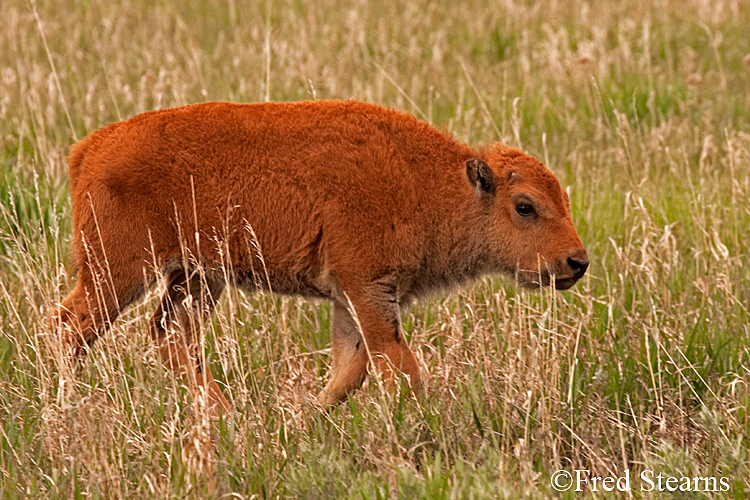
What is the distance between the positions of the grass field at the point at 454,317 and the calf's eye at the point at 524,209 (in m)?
0.43

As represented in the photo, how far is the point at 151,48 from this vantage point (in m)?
10.8

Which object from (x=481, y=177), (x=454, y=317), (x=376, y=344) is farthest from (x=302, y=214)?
(x=454, y=317)

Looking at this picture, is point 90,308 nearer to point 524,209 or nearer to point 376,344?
point 376,344

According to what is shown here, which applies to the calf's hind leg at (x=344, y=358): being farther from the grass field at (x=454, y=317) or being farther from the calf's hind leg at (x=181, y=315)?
the calf's hind leg at (x=181, y=315)

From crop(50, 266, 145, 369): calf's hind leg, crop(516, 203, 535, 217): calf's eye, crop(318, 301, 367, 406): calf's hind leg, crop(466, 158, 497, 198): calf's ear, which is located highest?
crop(466, 158, 497, 198): calf's ear

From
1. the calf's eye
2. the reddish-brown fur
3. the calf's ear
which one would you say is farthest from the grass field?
the calf's ear

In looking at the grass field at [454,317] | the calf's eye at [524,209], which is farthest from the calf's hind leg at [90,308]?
the calf's eye at [524,209]

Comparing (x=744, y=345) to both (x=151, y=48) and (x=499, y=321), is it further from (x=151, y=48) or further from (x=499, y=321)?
(x=151, y=48)

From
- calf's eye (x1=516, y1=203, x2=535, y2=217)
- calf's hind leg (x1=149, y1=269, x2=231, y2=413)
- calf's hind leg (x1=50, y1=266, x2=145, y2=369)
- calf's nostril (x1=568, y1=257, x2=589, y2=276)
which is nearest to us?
calf's hind leg (x1=50, y1=266, x2=145, y2=369)

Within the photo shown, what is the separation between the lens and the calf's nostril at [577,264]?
5301 mm

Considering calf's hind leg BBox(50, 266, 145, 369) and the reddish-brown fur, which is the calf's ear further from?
calf's hind leg BBox(50, 266, 145, 369)

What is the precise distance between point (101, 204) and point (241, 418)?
4.09 feet

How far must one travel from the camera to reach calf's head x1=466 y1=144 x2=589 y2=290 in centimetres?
536

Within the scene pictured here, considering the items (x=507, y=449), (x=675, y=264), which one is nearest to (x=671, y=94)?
(x=675, y=264)
